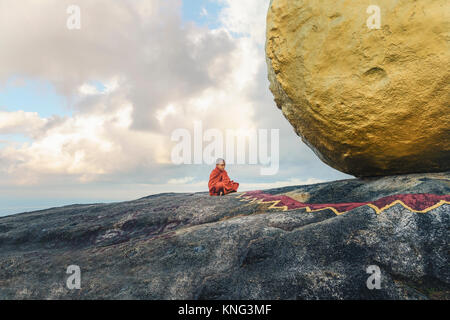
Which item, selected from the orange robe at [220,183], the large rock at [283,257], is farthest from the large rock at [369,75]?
the orange robe at [220,183]

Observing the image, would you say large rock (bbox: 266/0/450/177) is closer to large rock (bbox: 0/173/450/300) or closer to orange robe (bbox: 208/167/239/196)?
large rock (bbox: 0/173/450/300)

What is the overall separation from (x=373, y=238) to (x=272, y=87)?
12.4 ft

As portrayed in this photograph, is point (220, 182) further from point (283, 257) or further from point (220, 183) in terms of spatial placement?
point (283, 257)

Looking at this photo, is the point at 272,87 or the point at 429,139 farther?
→ the point at 272,87

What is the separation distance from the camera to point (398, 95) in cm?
484

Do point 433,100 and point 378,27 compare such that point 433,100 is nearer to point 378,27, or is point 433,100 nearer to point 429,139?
point 429,139

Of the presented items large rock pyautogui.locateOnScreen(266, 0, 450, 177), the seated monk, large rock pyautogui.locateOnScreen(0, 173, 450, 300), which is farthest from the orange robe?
large rock pyautogui.locateOnScreen(266, 0, 450, 177)

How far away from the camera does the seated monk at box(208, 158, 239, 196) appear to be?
869 centimetres

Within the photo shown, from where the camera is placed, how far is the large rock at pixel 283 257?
3506mm

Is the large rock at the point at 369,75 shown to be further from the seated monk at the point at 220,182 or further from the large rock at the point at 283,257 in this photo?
the seated monk at the point at 220,182

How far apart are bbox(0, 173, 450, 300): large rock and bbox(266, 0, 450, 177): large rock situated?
87cm

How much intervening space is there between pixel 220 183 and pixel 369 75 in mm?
5102

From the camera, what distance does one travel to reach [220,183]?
8.71 metres
